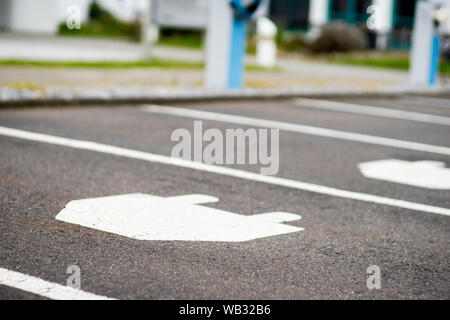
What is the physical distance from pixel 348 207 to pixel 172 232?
5.28ft

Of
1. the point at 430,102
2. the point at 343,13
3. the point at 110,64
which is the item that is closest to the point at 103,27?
the point at 343,13

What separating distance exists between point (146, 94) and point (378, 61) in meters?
14.5

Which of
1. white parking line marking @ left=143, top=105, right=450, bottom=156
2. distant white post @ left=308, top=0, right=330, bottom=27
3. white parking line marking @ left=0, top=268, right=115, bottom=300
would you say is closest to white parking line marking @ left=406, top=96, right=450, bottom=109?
white parking line marking @ left=143, top=105, right=450, bottom=156

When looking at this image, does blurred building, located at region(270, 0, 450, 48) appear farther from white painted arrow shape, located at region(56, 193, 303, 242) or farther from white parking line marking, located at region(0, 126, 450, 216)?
white painted arrow shape, located at region(56, 193, 303, 242)

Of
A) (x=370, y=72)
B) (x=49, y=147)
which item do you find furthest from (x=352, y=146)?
(x=370, y=72)

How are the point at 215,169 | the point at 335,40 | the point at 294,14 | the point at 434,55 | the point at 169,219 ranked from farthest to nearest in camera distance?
the point at 294,14, the point at 335,40, the point at 434,55, the point at 215,169, the point at 169,219

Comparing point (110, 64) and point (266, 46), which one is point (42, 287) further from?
point (266, 46)

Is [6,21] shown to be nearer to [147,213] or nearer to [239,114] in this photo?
[239,114]

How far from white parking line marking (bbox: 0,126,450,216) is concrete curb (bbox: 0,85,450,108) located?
1992 millimetres

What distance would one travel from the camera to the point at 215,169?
709 cm

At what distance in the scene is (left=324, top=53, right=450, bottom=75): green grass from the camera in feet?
77.5

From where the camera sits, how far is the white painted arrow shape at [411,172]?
713 centimetres

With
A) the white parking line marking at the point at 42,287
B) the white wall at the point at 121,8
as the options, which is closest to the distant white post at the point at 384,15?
the white wall at the point at 121,8

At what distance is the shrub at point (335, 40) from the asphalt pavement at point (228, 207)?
16.5 metres
